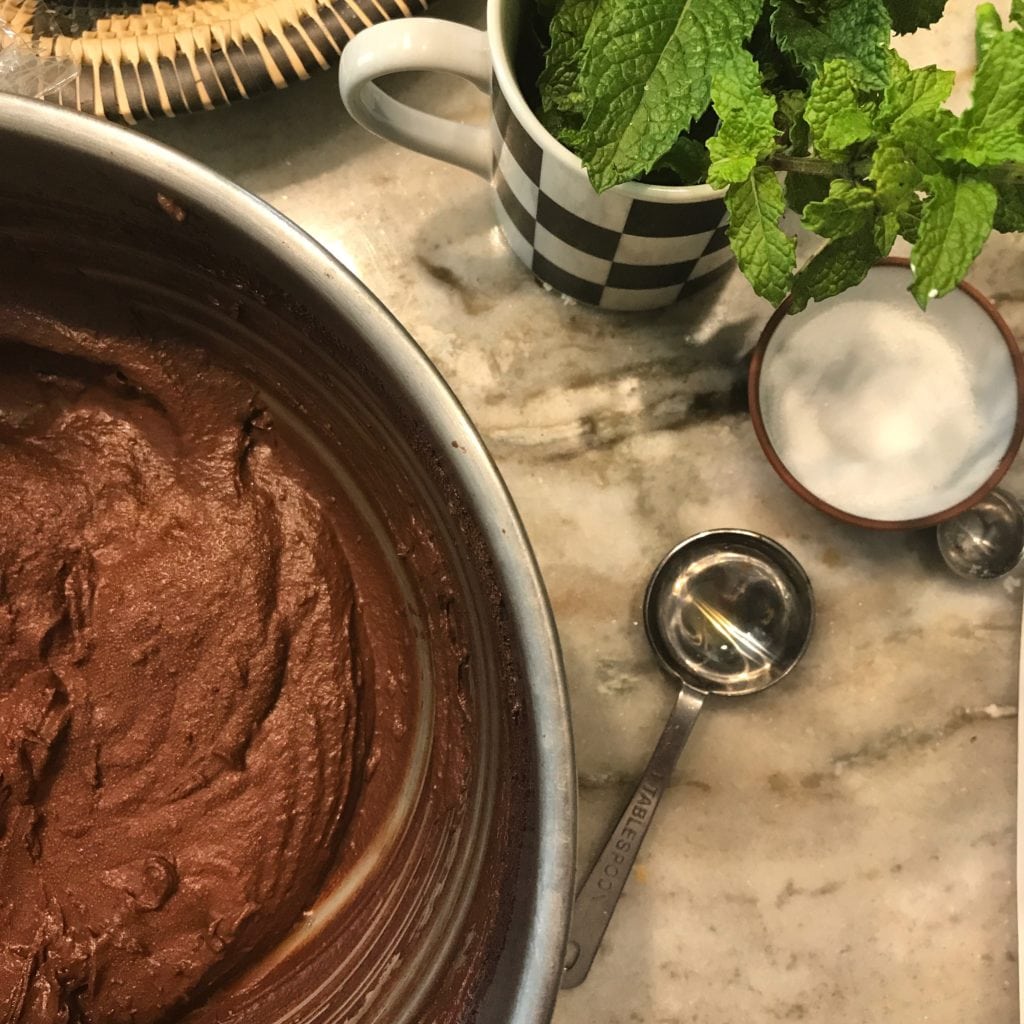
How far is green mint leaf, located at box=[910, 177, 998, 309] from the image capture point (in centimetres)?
42

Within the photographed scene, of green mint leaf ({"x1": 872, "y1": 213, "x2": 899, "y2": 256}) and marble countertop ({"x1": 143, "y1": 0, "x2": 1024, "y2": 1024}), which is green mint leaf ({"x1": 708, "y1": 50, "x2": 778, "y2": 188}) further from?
marble countertop ({"x1": 143, "y1": 0, "x2": 1024, "y2": 1024})

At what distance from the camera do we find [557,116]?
0.54 metres

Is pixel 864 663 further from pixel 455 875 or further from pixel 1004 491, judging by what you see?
pixel 455 875

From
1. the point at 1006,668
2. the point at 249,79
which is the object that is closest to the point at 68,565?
the point at 249,79

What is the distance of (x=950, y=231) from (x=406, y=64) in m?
0.31

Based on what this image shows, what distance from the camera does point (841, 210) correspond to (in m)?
0.44

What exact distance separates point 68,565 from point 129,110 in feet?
0.99

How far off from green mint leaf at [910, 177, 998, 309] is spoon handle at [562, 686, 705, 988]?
37 centimetres

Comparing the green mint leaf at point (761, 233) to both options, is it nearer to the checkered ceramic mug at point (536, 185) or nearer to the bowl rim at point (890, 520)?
the checkered ceramic mug at point (536, 185)

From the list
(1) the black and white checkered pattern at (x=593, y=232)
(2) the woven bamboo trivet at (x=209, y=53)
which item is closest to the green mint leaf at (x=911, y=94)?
(1) the black and white checkered pattern at (x=593, y=232)

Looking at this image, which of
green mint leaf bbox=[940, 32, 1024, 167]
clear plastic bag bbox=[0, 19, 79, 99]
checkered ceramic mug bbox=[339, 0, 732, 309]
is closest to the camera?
green mint leaf bbox=[940, 32, 1024, 167]

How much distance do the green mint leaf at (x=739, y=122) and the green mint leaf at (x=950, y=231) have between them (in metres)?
0.08

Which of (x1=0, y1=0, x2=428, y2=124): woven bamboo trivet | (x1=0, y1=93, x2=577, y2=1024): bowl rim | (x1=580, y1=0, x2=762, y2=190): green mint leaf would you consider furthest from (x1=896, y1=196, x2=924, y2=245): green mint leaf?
(x1=0, y1=0, x2=428, y2=124): woven bamboo trivet

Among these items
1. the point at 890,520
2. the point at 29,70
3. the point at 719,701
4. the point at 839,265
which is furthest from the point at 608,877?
the point at 29,70
